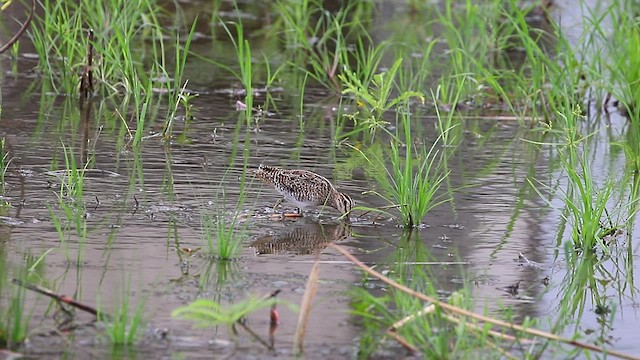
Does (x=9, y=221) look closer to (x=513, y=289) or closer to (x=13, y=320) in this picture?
(x=13, y=320)

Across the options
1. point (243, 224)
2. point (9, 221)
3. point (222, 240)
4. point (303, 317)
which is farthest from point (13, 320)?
point (243, 224)

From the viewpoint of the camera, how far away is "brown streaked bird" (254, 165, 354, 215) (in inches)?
324

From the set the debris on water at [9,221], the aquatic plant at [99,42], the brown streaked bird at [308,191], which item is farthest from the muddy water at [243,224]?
the aquatic plant at [99,42]

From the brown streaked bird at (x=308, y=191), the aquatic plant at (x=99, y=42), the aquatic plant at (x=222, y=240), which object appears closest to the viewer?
the aquatic plant at (x=222, y=240)

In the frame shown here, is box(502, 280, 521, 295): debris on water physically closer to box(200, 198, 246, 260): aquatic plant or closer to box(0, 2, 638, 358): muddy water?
box(0, 2, 638, 358): muddy water

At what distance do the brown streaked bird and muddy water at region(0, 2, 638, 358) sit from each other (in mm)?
133

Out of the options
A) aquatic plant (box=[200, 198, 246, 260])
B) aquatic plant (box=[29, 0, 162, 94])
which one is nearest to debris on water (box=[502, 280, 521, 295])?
aquatic plant (box=[200, 198, 246, 260])

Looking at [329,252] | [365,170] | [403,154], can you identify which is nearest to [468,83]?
[403,154]

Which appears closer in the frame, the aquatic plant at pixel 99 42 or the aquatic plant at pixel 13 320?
the aquatic plant at pixel 13 320

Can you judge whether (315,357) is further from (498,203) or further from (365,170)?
(365,170)

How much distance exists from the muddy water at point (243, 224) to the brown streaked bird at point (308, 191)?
13cm

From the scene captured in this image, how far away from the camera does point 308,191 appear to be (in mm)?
8289

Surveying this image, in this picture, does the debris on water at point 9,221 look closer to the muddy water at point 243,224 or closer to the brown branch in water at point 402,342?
the muddy water at point 243,224

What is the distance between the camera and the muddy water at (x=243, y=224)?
5.98 meters
